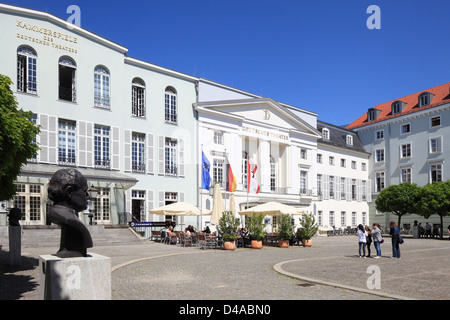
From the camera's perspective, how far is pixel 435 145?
44.5 meters

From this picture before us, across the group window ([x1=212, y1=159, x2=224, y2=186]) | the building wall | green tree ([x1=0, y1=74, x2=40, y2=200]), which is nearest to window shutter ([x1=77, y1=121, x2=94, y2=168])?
window ([x1=212, y1=159, x2=224, y2=186])

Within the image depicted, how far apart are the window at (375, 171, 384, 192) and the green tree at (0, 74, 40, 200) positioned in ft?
147

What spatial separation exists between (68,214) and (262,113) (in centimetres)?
3397

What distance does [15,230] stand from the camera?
1312 cm

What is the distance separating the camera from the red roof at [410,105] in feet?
148

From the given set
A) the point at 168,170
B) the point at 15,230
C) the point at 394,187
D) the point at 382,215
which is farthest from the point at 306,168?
the point at 15,230

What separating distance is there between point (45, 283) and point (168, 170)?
26.1 meters

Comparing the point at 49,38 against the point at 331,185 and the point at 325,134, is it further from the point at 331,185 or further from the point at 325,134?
the point at 331,185

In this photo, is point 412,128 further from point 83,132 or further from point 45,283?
point 45,283

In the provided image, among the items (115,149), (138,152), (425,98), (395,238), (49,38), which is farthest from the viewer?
(425,98)

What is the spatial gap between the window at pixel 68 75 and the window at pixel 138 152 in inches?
194

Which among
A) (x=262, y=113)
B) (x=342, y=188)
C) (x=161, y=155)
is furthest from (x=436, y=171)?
(x=161, y=155)

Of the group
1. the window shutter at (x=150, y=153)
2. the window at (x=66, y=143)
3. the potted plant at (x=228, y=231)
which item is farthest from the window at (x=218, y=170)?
the potted plant at (x=228, y=231)

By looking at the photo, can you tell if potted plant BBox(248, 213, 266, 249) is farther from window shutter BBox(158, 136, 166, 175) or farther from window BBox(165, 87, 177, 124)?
window BBox(165, 87, 177, 124)
